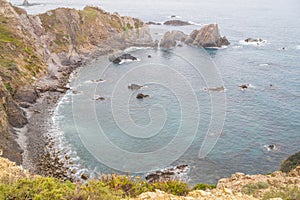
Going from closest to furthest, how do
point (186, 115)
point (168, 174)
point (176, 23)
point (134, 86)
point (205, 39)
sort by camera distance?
point (168, 174), point (186, 115), point (134, 86), point (205, 39), point (176, 23)

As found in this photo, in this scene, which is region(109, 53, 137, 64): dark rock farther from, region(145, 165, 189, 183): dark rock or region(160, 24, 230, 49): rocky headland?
region(145, 165, 189, 183): dark rock

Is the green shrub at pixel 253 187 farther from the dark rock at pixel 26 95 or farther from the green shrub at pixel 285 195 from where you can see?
the dark rock at pixel 26 95

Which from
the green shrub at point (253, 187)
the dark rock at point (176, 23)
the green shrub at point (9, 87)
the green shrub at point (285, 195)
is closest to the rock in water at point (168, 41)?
the dark rock at point (176, 23)

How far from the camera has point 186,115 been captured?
192ft

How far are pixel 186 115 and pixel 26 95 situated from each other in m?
32.2

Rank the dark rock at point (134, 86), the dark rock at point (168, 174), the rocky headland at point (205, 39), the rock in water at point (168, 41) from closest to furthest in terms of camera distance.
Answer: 1. the dark rock at point (168, 174)
2. the dark rock at point (134, 86)
3. the rock in water at point (168, 41)
4. the rocky headland at point (205, 39)

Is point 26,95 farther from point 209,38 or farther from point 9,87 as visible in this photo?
point 209,38

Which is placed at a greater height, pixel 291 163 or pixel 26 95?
pixel 291 163

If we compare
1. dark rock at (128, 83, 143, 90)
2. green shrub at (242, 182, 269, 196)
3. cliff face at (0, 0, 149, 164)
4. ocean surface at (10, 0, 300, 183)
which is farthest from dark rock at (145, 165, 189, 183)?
dark rock at (128, 83, 143, 90)

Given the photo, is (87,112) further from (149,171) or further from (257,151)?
(257,151)

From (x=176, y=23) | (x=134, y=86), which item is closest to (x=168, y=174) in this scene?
(x=134, y=86)

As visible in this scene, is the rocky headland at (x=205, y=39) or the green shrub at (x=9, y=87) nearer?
the green shrub at (x=9, y=87)

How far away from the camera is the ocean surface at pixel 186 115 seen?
44.6 metres

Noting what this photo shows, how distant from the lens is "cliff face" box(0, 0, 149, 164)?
168ft
